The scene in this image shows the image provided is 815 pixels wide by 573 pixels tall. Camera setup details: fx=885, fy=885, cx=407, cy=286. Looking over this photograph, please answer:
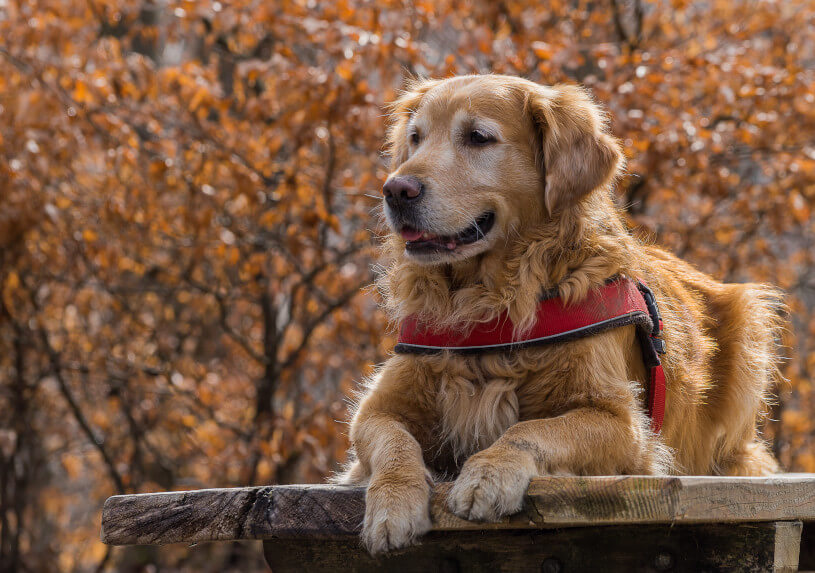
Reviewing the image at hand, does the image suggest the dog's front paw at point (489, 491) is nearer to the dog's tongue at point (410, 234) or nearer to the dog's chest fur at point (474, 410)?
the dog's chest fur at point (474, 410)

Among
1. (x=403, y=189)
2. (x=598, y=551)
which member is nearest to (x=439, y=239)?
Result: (x=403, y=189)

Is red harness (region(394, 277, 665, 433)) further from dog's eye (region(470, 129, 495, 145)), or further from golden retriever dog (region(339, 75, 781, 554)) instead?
dog's eye (region(470, 129, 495, 145))

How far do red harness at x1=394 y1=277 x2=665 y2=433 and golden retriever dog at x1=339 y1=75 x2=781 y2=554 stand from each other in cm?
3

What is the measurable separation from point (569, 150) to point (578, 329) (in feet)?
2.20

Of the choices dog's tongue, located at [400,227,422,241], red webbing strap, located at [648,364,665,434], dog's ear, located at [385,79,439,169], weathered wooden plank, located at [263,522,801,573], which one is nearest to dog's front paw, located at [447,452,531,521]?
weathered wooden plank, located at [263,522,801,573]

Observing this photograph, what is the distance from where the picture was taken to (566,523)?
197 centimetres

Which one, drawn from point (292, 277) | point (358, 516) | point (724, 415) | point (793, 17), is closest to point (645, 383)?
point (724, 415)

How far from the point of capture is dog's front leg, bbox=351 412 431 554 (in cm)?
206

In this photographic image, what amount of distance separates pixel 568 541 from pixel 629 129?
3197 millimetres

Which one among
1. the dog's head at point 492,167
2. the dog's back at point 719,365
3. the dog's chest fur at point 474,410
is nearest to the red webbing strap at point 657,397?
the dog's back at point 719,365

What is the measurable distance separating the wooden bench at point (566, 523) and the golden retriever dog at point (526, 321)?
0.16 meters

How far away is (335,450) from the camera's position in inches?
239

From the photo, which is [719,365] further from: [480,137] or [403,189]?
[403,189]

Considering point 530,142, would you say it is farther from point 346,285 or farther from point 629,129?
point 346,285
